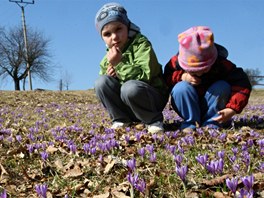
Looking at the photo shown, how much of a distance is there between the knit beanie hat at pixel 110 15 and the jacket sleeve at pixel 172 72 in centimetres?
69

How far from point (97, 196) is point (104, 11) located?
2.83 m

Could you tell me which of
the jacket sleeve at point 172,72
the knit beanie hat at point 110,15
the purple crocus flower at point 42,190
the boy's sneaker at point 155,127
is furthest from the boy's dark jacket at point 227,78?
the purple crocus flower at point 42,190

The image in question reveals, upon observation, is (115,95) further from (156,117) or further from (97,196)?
(97,196)

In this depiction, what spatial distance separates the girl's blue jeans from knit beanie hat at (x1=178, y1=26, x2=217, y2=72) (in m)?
0.31

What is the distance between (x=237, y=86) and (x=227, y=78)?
150 mm

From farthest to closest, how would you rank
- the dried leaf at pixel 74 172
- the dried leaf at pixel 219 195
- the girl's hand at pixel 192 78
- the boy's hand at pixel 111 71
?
the boy's hand at pixel 111 71
the girl's hand at pixel 192 78
the dried leaf at pixel 74 172
the dried leaf at pixel 219 195

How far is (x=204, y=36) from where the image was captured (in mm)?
3789

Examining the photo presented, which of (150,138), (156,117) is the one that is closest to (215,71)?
(156,117)

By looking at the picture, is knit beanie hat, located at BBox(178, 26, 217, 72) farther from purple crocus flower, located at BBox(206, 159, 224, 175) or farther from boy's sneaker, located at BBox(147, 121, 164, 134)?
purple crocus flower, located at BBox(206, 159, 224, 175)

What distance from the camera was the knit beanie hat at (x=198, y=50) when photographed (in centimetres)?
378

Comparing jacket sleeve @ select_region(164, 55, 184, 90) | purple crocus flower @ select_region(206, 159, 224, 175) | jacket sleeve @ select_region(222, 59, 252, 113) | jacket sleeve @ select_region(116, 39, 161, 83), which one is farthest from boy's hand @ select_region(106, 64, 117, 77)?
purple crocus flower @ select_region(206, 159, 224, 175)

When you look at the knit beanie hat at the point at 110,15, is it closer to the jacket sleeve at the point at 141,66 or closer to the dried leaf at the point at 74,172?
the jacket sleeve at the point at 141,66

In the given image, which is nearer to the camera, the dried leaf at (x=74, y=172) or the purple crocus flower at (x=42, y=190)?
the purple crocus flower at (x=42, y=190)

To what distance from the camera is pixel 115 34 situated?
4.23 metres
